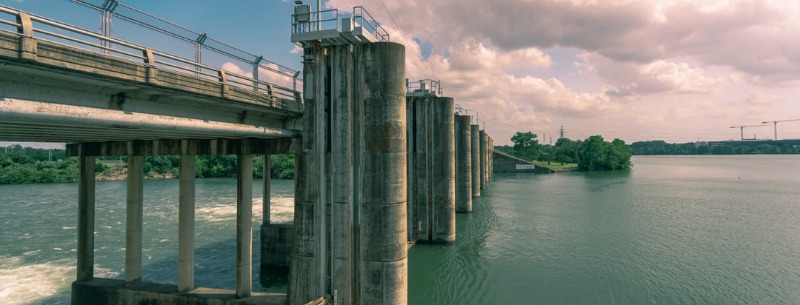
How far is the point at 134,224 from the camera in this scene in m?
19.8

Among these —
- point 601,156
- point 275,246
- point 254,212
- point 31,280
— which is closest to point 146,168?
point 254,212

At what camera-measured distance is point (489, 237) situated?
120ft

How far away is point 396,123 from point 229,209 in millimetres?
43812

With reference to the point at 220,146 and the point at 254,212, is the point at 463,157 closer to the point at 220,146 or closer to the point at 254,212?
the point at 254,212

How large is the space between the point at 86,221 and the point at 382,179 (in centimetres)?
1747

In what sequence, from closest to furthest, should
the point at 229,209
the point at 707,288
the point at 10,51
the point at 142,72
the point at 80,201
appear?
1. the point at 10,51
2. the point at 142,72
3. the point at 80,201
4. the point at 707,288
5. the point at 229,209

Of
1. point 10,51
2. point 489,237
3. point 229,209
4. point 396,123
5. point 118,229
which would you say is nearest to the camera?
point 10,51

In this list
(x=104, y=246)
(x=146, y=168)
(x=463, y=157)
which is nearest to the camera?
(x=104, y=246)

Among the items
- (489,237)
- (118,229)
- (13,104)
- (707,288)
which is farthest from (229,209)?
(707,288)

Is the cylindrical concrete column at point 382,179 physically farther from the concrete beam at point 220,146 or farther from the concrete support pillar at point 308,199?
the concrete beam at point 220,146

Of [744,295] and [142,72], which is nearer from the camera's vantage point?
[142,72]

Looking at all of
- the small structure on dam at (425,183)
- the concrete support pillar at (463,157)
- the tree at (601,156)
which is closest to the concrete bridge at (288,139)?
the small structure on dam at (425,183)

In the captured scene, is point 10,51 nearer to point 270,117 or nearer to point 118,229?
point 270,117

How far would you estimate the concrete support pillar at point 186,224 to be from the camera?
18.6 m
